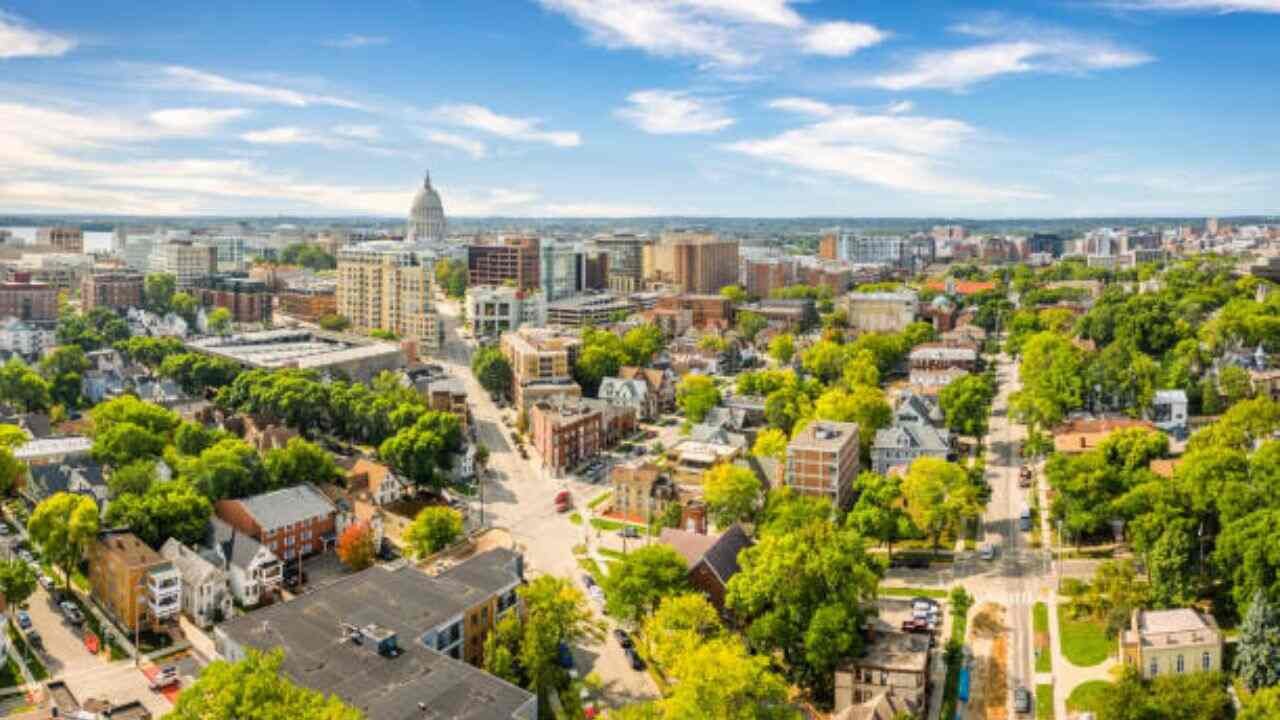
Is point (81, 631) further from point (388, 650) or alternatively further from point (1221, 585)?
point (1221, 585)

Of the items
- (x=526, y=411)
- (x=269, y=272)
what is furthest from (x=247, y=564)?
(x=269, y=272)

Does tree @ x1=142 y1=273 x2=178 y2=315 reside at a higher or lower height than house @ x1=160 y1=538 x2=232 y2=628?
higher

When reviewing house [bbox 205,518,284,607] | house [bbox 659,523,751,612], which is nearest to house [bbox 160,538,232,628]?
house [bbox 205,518,284,607]

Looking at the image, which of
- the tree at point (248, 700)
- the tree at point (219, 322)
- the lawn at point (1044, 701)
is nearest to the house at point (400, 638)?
the tree at point (248, 700)

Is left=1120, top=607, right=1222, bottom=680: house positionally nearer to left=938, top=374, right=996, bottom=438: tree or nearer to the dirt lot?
the dirt lot

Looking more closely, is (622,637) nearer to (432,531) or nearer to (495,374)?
(432,531)

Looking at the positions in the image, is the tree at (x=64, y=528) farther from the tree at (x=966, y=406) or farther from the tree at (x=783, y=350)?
the tree at (x=783, y=350)
